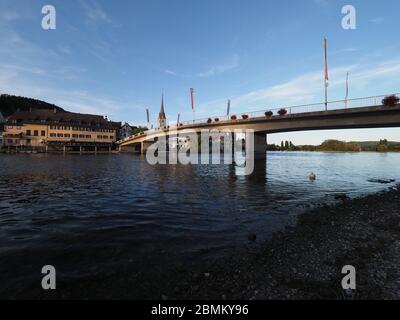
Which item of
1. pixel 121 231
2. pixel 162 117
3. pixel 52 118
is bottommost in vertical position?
pixel 121 231

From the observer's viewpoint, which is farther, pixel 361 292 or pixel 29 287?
pixel 29 287

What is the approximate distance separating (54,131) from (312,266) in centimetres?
12030

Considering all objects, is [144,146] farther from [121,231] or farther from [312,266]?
[312,266]

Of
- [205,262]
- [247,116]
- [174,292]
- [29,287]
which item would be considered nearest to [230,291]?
[174,292]

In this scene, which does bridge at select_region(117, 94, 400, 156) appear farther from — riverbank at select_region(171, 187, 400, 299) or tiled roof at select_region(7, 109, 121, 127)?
tiled roof at select_region(7, 109, 121, 127)

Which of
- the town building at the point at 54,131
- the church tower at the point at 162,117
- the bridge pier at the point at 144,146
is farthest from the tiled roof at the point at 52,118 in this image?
the church tower at the point at 162,117

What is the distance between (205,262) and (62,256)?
479 cm

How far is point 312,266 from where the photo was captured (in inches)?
273

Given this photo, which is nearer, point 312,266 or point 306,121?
point 312,266

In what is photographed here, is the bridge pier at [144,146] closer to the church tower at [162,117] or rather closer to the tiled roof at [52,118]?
the tiled roof at [52,118]

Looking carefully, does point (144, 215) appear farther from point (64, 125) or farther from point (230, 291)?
point (64, 125)

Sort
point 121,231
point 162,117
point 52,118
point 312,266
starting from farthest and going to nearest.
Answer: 1. point 162,117
2. point 52,118
3. point 121,231
4. point 312,266

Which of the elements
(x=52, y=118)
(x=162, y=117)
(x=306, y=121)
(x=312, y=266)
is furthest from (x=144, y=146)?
(x=312, y=266)
